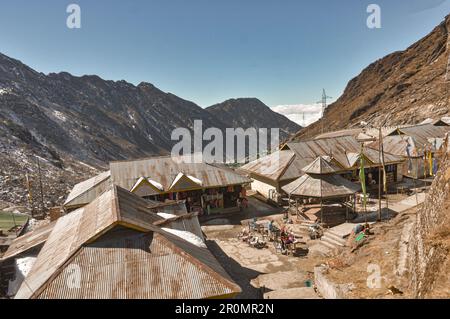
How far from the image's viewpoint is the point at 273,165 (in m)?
29.1

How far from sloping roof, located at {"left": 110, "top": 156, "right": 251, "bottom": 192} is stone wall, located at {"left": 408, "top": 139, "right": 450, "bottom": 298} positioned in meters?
16.0

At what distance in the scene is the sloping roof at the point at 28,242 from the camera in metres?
12.9

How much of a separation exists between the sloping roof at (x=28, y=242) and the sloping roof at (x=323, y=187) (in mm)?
15344

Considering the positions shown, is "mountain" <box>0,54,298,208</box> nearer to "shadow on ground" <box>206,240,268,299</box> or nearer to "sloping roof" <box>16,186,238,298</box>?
"shadow on ground" <box>206,240,268,299</box>

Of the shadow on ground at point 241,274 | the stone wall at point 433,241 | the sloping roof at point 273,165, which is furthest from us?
the sloping roof at point 273,165

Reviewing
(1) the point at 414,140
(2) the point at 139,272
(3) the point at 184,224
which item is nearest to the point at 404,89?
(1) the point at 414,140

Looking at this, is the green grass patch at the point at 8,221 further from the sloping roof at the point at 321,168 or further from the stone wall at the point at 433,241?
the stone wall at the point at 433,241

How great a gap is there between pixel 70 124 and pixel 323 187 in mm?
89455

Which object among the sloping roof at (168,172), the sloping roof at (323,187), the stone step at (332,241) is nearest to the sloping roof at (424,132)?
the sloping roof at (323,187)

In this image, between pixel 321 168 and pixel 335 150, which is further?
pixel 335 150

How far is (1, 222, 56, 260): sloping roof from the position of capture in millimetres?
12943

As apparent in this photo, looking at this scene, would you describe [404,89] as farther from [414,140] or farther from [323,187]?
[323,187]
